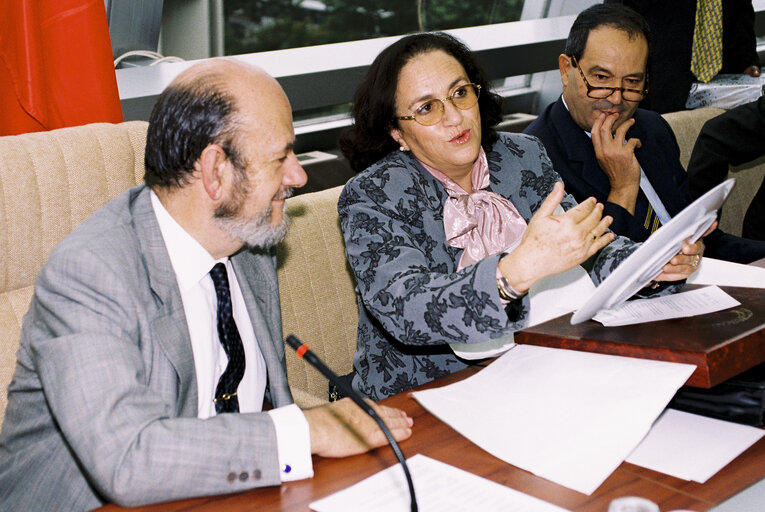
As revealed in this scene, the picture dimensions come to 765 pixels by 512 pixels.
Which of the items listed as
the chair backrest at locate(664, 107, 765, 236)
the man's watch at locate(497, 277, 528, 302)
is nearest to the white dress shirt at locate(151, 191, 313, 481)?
the man's watch at locate(497, 277, 528, 302)

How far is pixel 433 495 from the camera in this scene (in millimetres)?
1122

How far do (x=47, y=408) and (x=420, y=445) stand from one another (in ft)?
2.19

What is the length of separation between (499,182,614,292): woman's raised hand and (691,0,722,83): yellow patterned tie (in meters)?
3.06

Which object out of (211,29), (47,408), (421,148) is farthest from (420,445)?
(211,29)

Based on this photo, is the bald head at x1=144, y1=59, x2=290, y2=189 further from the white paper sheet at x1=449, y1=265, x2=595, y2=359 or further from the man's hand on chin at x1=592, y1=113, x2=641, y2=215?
the man's hand on chin at x1=592, y1=113, x2=641, y2=215

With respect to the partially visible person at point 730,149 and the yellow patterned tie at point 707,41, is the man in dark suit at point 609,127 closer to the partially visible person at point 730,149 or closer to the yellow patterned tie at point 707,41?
the partially visible person at point 730,149

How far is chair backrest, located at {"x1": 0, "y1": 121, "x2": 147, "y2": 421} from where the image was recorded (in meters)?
1.68

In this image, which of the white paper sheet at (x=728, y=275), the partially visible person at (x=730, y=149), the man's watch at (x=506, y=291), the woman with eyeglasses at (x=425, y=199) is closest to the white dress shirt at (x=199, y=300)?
the woman with eyeglasses at (x=425, y=199)

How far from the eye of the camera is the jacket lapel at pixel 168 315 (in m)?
1.38

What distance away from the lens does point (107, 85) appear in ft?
7.26

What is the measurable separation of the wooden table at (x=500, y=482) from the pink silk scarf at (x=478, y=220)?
0.69 m

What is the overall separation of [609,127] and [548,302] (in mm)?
965

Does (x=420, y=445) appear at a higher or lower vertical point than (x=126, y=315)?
lower

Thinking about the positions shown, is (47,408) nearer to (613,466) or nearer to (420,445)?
(420,445)
